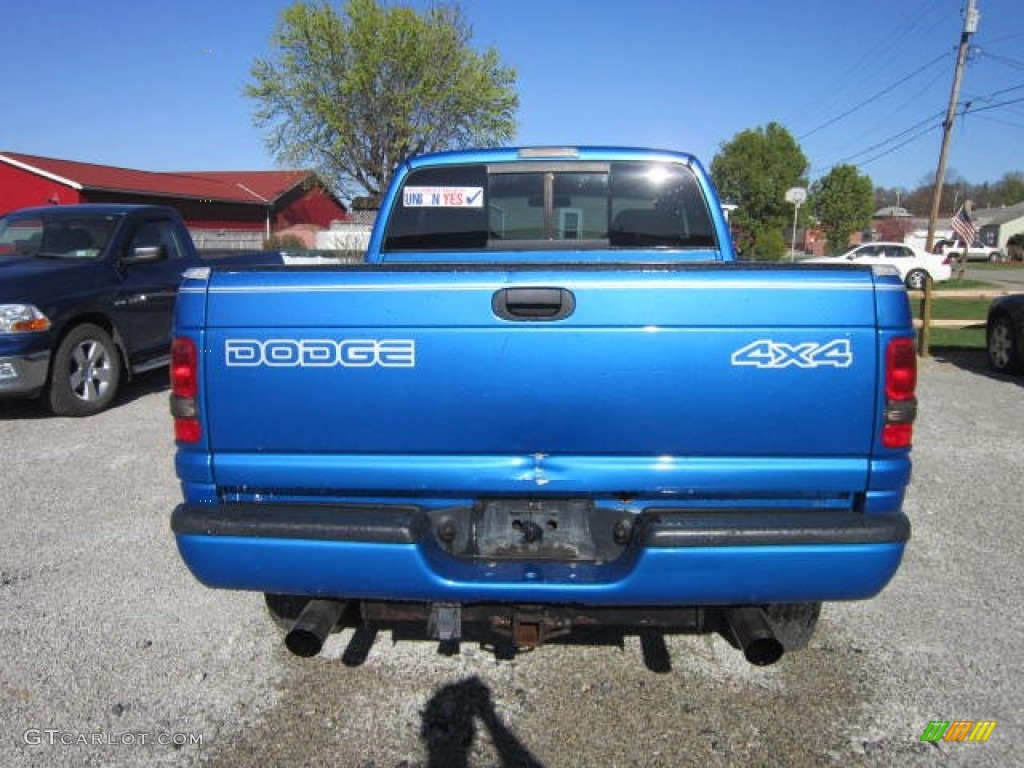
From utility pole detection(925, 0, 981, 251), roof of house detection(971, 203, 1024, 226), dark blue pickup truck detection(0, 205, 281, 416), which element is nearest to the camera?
dark blue pickup truck detection(0, 205, 281, 416)

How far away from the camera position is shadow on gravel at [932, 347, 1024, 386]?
9445 millimetres

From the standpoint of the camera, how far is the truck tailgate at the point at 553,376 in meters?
2.27

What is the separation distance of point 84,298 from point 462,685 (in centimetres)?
581

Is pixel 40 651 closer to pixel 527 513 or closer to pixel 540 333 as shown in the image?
pixel 527 513

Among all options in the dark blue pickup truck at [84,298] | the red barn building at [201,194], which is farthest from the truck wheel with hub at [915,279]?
the dark blue pickup truck at [84,298]

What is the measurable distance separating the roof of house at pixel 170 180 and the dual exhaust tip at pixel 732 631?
35.1m

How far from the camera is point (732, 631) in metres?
2.48

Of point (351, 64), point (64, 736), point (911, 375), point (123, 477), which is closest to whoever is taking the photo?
point (911, 375)

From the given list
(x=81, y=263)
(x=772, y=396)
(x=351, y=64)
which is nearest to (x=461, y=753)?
(x=772, y=396)

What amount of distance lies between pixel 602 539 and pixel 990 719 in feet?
5.25

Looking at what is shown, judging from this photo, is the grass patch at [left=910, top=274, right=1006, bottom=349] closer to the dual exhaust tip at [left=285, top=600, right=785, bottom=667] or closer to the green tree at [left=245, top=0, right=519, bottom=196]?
the dual exhaust tip at [left=285, top=600, right=785, bottom=667]

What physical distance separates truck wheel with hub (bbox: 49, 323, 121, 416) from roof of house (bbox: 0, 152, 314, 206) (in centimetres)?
2928

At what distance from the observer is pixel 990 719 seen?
2.69 meters

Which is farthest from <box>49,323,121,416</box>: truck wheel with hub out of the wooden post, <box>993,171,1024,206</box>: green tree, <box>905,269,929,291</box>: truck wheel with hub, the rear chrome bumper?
<box>993,171,1024,206</box>: green tree
